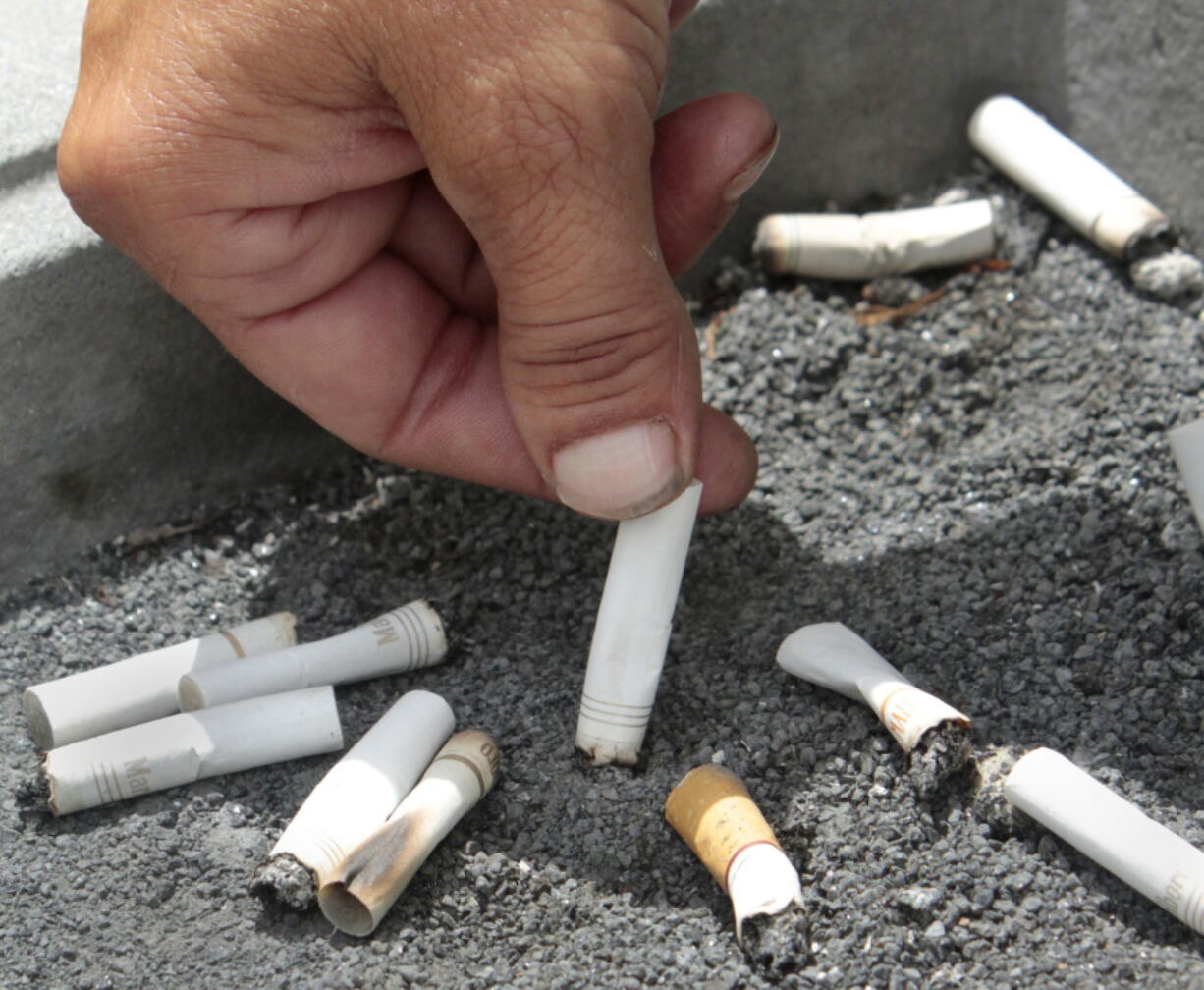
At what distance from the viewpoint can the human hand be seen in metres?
1.09

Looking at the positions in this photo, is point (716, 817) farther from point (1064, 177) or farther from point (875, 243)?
point (1064, 177)

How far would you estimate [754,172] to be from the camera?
1.44 metres

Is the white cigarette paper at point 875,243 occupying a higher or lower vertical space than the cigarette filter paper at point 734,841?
higher

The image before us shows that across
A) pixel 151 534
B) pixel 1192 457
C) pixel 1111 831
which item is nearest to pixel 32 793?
pixel 151 534

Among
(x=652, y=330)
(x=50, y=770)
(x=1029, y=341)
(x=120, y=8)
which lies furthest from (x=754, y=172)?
(x=50, y=770)

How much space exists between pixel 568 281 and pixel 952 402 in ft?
2.33

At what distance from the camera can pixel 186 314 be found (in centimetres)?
159

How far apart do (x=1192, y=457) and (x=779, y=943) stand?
0.64 meters

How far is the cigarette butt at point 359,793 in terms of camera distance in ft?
3.82

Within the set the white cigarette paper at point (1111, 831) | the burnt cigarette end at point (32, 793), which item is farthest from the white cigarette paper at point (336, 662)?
the white cigarette paper at point (1111, 831)

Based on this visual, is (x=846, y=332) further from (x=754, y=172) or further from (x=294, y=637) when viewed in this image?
(x=294, y=637)

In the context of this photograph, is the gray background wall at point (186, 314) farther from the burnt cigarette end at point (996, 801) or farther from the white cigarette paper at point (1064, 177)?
the burnt cigarette end at point (996, 801)

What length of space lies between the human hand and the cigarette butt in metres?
0.26

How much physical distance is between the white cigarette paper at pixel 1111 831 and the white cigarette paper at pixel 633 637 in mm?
336
